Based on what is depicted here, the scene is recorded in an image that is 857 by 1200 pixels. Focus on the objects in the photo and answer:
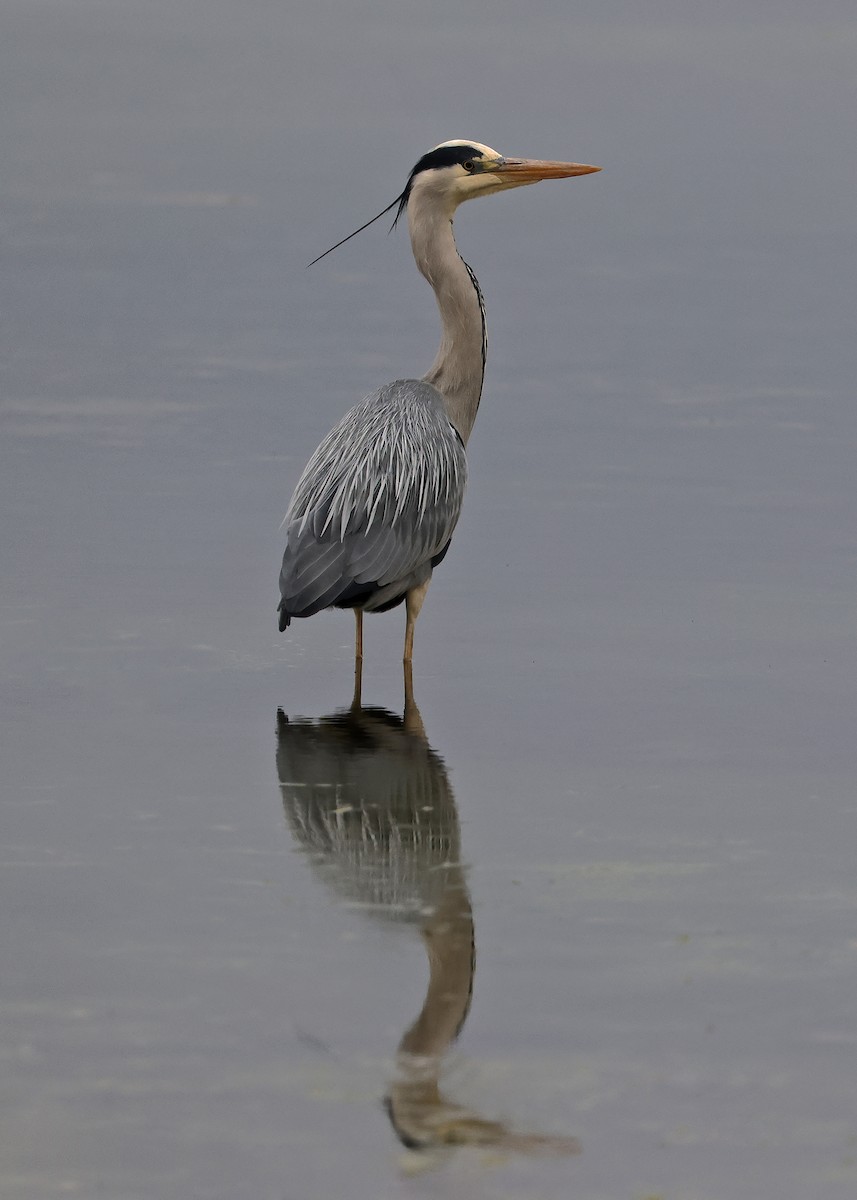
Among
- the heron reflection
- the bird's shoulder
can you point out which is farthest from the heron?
the heron reflection

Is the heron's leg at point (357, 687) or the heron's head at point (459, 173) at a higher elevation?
the heron's head at point (459, 173)

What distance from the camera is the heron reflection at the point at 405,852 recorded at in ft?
13.7

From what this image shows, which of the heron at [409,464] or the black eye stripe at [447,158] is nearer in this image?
the heron at [409,464]

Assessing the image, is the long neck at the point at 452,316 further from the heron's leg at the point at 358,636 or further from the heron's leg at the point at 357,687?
the heron's leg at the point at 357,687

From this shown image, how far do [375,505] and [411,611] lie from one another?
0.46m

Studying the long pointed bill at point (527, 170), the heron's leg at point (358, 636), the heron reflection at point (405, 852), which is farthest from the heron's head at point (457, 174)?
the heron reflection at point (405, 852)

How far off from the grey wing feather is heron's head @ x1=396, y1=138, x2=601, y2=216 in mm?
944

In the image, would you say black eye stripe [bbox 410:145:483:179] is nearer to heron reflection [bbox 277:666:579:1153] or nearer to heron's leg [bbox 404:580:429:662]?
heron's leg [bbox 404:580:429:662]

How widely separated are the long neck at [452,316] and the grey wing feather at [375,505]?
0.28 metres

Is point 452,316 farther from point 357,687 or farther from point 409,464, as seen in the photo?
point 357,687

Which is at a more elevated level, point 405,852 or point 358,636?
point 358,636

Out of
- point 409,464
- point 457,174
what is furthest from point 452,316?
point 409,464

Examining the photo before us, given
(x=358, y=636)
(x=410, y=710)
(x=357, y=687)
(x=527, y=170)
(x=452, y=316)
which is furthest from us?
(x=527, y=170)

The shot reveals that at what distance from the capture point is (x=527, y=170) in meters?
9.10
